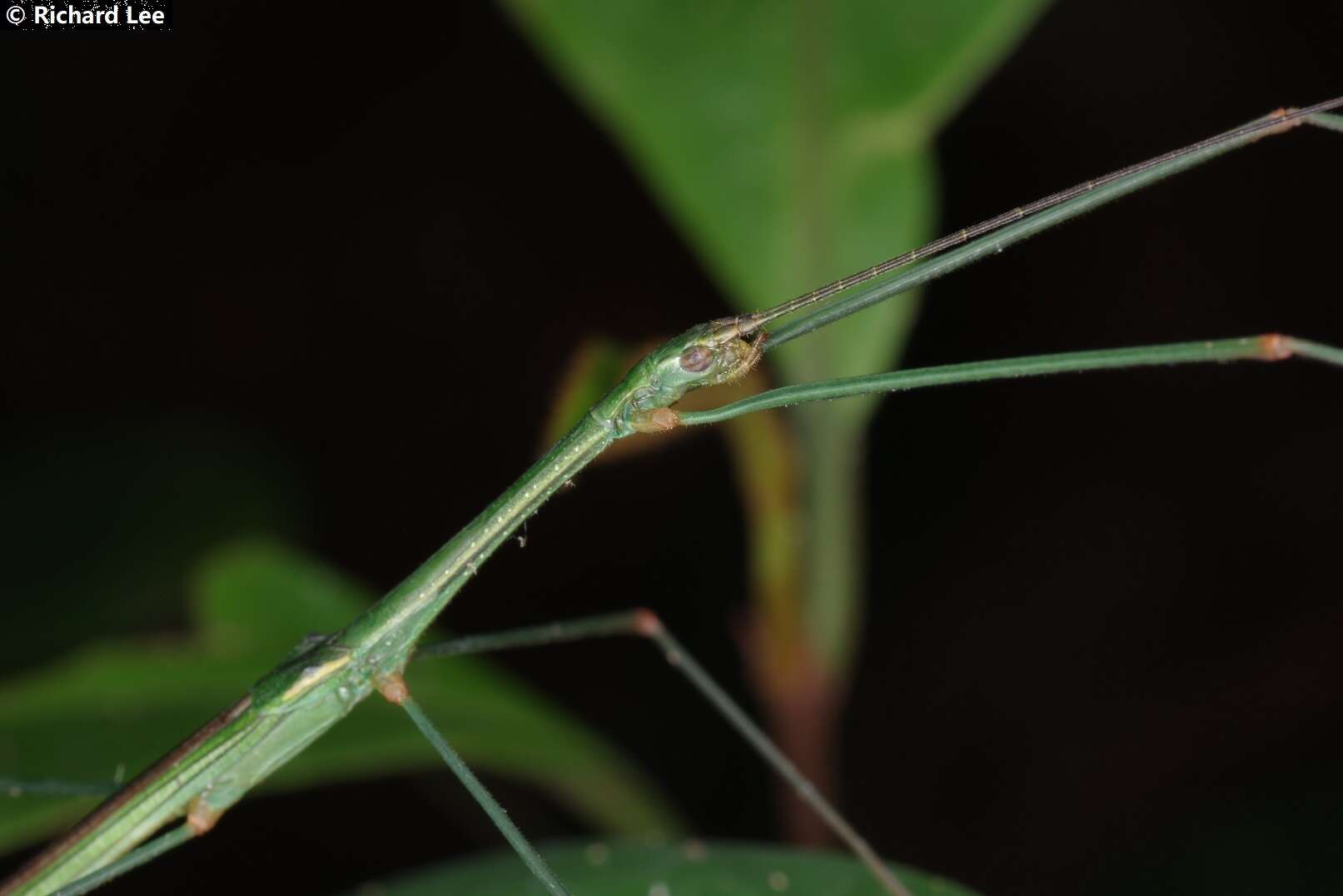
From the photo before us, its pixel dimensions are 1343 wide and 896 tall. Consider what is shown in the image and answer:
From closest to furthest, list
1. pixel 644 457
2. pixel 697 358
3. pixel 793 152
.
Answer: pixel 697 358, pixel 793 152, pixel 644 457

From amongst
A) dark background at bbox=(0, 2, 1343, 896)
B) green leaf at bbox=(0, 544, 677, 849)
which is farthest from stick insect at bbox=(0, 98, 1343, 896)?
dark background at bbox=(0, 2, 1343, 896)

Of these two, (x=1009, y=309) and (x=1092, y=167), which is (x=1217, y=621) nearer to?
(x=1009, y=309)

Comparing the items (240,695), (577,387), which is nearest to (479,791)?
(577,387)

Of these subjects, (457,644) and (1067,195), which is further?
(457,644)

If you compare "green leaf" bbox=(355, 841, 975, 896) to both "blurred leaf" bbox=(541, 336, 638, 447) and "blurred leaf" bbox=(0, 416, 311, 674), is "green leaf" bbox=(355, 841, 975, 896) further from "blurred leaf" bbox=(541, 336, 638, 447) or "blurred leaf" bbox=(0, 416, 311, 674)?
"blurred leaf" bbox=(0, 416, 311, 674)

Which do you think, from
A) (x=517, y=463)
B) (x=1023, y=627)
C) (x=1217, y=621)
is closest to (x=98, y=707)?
(x=517, y=463)

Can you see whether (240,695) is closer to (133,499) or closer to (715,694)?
(715,694)

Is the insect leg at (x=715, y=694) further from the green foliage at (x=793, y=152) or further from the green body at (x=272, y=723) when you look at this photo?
the green foliage at (x=793, y=152)
